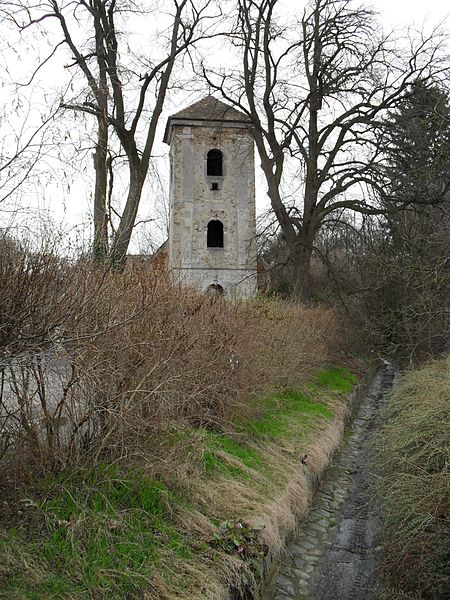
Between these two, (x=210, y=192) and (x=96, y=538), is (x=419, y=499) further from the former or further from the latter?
(x=210, y=192)

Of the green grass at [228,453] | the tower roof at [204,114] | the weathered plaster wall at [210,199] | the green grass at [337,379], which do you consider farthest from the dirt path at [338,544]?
the tower roof at [204,114]

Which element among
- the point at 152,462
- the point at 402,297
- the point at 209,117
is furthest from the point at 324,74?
the point at 152,462

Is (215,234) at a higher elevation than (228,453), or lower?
higher

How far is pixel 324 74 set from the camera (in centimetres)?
2117

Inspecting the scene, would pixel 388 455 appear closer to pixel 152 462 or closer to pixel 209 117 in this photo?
pixel 152 462

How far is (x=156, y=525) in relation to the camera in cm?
571

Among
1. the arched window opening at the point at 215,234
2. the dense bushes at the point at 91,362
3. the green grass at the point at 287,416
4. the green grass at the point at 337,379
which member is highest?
the arched window opening at the point at 215,234

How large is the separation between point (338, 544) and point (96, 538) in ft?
13.3

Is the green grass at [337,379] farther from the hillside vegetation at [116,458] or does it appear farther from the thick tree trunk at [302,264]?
the hillside vegetation at [116,458]

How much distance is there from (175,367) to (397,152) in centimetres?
1497

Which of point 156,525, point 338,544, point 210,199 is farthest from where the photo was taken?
point 210,199

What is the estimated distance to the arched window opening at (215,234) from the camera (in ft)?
104

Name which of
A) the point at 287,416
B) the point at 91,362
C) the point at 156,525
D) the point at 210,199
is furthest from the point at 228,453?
the point at 210,199

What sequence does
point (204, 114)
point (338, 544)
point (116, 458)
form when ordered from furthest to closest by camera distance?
point (204, 114)
point (338, 544)
point (116, 458)
